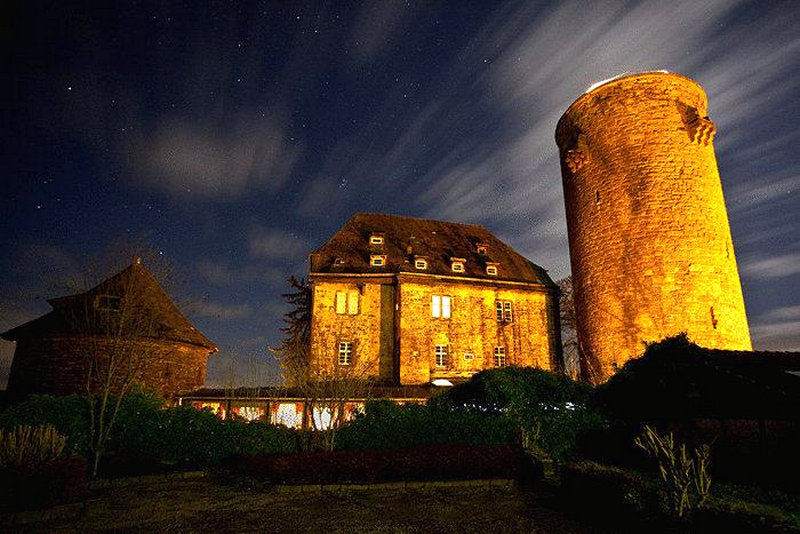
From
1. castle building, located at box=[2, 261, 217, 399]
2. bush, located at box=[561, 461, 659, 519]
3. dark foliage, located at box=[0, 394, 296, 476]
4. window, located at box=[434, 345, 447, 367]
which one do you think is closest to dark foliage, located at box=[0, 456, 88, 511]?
dark foliage, located at box=[0, 394, 296, 476]

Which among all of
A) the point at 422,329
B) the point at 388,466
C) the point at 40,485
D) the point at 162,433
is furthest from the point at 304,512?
the point at 422,329

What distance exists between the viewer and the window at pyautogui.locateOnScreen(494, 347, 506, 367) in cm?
2733

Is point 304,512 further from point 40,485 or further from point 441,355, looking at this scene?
point 441,355

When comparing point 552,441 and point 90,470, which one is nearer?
point 90,470

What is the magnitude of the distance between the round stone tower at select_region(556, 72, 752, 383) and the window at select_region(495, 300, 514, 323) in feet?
13.9

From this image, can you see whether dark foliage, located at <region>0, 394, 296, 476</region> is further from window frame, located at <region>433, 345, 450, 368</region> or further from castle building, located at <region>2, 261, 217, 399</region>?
window frame, located at <region>433, 345, 450, 368</region>

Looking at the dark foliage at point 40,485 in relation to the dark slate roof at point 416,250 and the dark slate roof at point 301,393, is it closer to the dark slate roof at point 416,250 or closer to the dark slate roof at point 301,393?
the dark slate roof at point 301,393

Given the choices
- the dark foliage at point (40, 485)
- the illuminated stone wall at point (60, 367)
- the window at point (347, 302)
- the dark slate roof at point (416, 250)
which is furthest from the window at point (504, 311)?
the dark foliage at point (40, 485)

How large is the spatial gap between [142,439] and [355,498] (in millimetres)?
7578

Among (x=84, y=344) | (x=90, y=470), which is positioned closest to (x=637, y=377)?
(x=90, y=470)

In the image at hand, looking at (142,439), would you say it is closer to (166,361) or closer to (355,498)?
A: (355,498)

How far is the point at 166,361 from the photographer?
2441 centimetres

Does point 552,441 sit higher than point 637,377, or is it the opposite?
point 637,377

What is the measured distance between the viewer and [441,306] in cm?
2717
